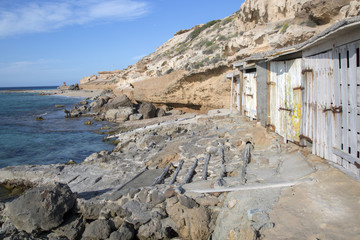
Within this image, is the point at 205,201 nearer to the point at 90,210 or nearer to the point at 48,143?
the point at 90,210

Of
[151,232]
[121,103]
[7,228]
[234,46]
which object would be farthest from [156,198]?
[121,103]

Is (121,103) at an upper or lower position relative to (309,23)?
lower

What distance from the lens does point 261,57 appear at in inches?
337

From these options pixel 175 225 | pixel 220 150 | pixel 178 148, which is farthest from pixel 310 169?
pixel 178 148

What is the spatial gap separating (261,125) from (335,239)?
654cm

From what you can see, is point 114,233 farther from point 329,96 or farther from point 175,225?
point 329,96

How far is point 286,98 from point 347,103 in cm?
294

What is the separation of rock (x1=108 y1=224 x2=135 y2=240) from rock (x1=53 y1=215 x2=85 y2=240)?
88 centimetres

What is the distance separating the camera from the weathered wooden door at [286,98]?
7.13 meters

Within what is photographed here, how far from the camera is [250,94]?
11.7 meters

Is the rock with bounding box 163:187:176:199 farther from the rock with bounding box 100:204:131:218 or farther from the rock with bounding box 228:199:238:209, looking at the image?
the rock with bounding box 228:199:238:209

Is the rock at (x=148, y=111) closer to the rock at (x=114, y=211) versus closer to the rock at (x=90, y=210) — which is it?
the rock at (x=90, y=210)

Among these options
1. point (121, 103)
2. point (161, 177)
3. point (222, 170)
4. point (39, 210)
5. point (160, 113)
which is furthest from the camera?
point (121, 103)

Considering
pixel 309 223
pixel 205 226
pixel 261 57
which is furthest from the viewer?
pixel 261 57
